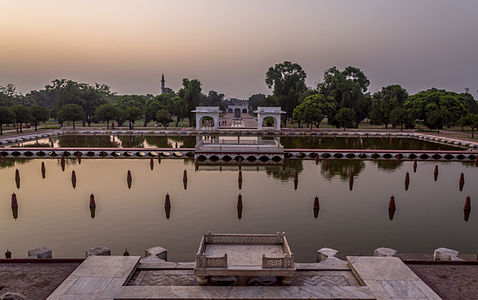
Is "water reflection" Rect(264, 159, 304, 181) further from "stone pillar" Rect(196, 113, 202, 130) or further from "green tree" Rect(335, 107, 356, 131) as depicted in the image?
"green tree" Rect(335, 107, 356, 131)

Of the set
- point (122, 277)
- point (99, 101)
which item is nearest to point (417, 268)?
point (122, 277)

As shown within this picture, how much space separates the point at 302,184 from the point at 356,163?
13456 millimetres

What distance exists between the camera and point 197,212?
24109 millimetres

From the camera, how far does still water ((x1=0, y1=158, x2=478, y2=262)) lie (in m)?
19.5

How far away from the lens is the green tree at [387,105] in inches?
3401

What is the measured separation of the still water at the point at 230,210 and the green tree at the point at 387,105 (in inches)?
2000

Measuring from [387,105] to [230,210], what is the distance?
238 ft

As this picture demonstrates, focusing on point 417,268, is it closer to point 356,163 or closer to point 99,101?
point 356,163

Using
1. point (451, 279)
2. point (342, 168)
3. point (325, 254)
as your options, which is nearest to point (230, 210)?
point (325, 254)

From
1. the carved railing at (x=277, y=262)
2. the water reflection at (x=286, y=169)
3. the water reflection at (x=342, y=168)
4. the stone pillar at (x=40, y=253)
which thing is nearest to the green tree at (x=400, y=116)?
the water reflection at (x=342, y=168)

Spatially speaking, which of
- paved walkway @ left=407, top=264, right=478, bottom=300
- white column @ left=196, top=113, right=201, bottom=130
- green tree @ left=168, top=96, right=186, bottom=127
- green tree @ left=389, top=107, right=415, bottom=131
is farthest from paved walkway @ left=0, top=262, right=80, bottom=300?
green tree @ left=389, top=107, right=415, bottom=131

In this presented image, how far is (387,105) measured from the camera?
86.9 metres

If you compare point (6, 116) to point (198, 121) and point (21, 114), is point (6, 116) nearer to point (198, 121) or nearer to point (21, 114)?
point (21, 114)

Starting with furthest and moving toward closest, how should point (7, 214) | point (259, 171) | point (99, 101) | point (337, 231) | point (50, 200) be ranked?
point (99, 101), point (259, 171), point (50, 200), point (7, 214), point (337, 231)
